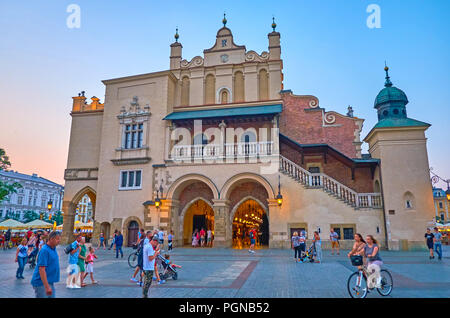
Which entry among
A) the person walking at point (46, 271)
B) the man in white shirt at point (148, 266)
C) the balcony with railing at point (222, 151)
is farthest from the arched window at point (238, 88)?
the person walking at point (46, 271)

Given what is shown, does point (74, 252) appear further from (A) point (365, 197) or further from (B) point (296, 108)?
(B) point (296, 108)

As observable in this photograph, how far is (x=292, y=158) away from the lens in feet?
77.4

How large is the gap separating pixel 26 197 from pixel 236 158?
2895 inches

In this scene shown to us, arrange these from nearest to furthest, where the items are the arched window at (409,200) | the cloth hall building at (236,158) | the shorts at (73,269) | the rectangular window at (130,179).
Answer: the shorts at (73,269)
the arched window at (409,200)
the cloth hall building at (236,158)
the rectangular window at (130,179)

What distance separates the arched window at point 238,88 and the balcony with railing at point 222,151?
4.99 meters

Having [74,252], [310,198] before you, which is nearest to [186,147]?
[310,198]

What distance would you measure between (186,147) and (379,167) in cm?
1357

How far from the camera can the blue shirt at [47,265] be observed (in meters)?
5.19

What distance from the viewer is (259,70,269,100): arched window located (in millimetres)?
25500

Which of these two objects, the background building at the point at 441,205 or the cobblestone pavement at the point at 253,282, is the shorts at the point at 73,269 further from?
the background building at the point at 441,205

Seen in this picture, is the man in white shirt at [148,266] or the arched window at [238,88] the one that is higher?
the arched window at [238,88]

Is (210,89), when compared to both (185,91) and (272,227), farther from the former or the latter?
(272,227)
